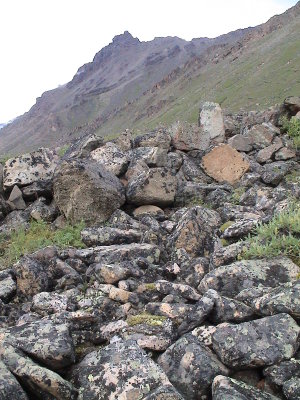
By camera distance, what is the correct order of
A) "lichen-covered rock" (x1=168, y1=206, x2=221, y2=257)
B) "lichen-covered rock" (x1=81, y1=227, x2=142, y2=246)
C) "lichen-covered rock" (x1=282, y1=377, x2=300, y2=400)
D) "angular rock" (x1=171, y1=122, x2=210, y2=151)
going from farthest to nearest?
"angular rock" (x1=171, y1=122, x2=210, y2=151)
"lichen-covered rock" (x1=81, y1=227, x2=142, y2=246)
"lichen-covered rock" (x1=168, y1=206, x2=221, y2=257)
"lichen-covered rock" (x1=282, y1=377, x2=300, y2=400)

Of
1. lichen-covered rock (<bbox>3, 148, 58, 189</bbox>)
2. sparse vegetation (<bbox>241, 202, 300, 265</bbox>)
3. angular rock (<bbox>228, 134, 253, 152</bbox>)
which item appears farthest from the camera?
angular rock (<bbox>228, 134, 253, 152</bbox>)

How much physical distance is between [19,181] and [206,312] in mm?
8568

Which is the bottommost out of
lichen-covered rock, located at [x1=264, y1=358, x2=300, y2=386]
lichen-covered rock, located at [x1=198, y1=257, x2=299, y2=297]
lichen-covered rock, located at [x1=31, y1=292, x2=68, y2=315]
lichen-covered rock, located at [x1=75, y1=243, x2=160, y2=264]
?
lichen-covered rock, located at [x1=264, y1=358, x2=300, y2=386]

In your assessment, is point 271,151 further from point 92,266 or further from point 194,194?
point 92,266

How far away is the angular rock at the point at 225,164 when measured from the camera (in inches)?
515

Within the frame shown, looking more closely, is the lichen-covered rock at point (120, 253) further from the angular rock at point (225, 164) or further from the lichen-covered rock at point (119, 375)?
the angular rock at point (225, 164)

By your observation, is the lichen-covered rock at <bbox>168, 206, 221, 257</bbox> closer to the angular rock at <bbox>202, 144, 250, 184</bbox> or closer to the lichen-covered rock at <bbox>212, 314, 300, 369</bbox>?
the lichen-covered rock at <bbox>212, 314, 300, 369</bbox>

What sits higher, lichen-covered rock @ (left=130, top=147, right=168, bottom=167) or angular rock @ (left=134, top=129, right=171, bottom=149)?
angular rock @ (left=134, top=129, right=171, bottom=149)

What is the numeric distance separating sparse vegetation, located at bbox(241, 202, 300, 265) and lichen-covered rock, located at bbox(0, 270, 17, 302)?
4087 mm

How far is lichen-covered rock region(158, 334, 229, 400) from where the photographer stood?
5.09 meters

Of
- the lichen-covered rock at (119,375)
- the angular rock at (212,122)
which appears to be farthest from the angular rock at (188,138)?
the lichen-covered rock at (119,375)

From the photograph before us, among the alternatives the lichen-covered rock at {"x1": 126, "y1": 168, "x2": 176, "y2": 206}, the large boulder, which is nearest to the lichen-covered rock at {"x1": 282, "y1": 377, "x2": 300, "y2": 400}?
the large boulder

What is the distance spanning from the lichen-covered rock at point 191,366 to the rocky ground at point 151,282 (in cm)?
2

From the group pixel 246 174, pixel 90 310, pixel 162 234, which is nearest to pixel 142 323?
pixel 90 310
